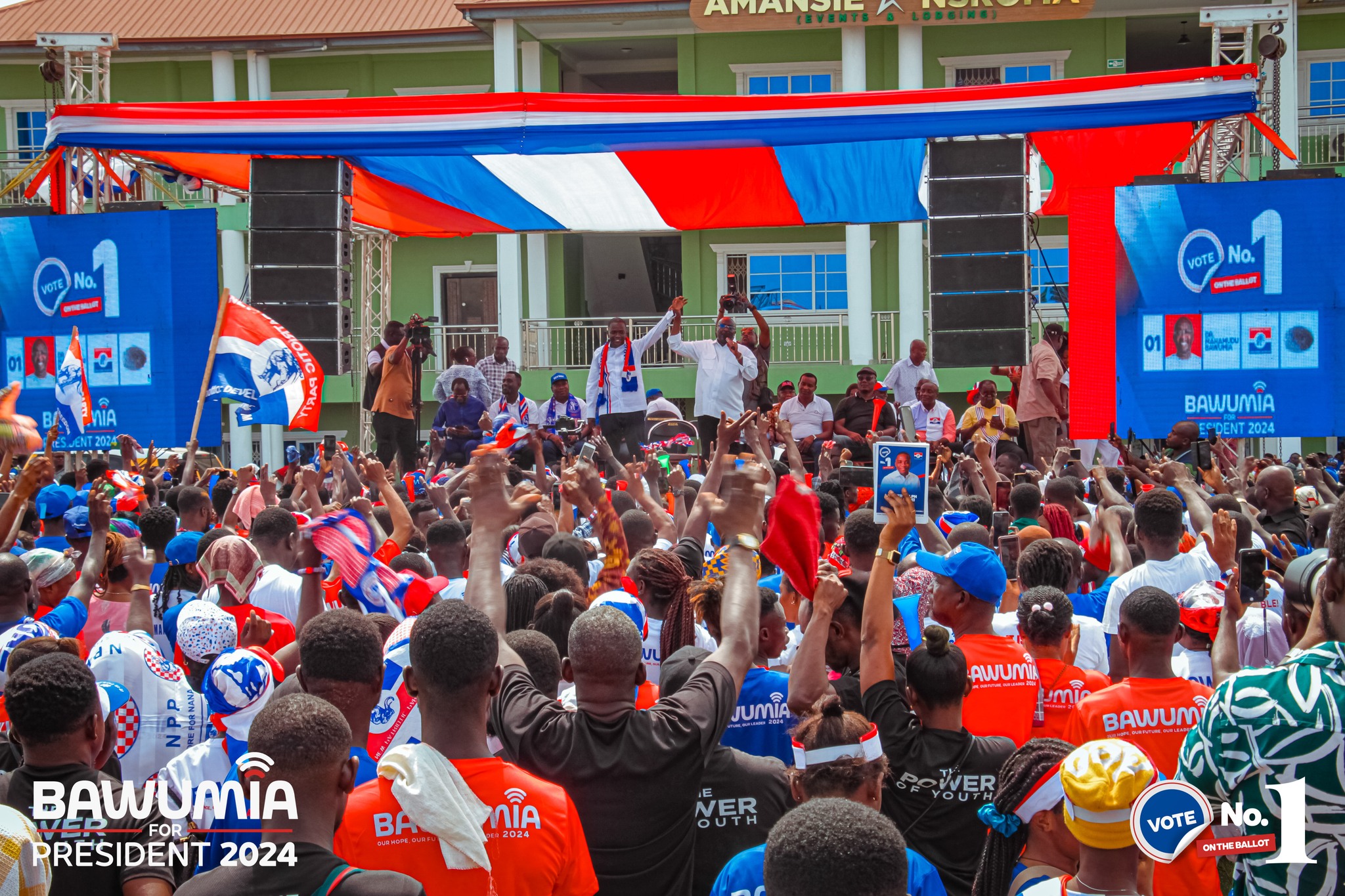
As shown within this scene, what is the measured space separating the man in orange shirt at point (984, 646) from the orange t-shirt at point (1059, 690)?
123 mm

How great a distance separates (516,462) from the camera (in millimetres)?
13156

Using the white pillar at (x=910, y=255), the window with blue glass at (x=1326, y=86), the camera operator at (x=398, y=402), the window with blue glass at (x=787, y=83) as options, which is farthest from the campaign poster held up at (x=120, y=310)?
the window with blue glass at (x=1326, y=86)

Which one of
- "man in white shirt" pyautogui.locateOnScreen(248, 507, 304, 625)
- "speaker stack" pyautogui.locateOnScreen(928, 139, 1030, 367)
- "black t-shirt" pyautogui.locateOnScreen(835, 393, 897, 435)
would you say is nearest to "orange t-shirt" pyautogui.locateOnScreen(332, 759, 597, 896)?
"man in white shirt" pyautogui.locateOnScreen(248, 507, 304, 625)

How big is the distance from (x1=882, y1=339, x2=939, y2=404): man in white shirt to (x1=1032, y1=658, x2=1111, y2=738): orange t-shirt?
34.7ft

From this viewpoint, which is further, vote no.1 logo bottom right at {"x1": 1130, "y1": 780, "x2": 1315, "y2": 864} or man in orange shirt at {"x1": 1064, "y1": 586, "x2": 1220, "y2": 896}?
man in orange shirt at {"x1": 1064, "y1": 586, "x2": 1220, "y2": 896}

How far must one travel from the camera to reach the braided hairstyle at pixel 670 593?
438 centimetres

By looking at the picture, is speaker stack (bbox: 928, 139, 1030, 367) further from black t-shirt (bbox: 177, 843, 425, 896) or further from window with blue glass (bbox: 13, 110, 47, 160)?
window with blue glass (bbox: 13, 110, 47, 160)

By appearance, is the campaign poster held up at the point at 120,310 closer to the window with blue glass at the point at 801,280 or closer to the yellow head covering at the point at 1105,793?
the yellow head covering at the point at 1105,793

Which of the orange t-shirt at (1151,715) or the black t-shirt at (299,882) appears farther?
the orange t-shirt at (1151,715)

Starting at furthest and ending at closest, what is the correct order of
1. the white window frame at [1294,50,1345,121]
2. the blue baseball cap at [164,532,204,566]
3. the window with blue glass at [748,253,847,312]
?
the window with blue glass at [748,253,847,312] → the white window frame at [1294,50,1345,121] → the blue baseball cap at [164,532,204,566]

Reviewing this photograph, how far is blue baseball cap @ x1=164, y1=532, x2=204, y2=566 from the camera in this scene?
591cm

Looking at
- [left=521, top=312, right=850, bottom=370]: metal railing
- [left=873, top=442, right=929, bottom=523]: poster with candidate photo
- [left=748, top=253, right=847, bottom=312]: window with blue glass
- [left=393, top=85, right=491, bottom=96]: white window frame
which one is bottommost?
Answer: [left=873, top=442, right=929, bottom=523]: poster with candidate photo

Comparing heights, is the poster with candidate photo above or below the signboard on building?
below

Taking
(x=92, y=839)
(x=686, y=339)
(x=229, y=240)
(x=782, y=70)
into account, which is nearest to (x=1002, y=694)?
(x=92, y=839)
